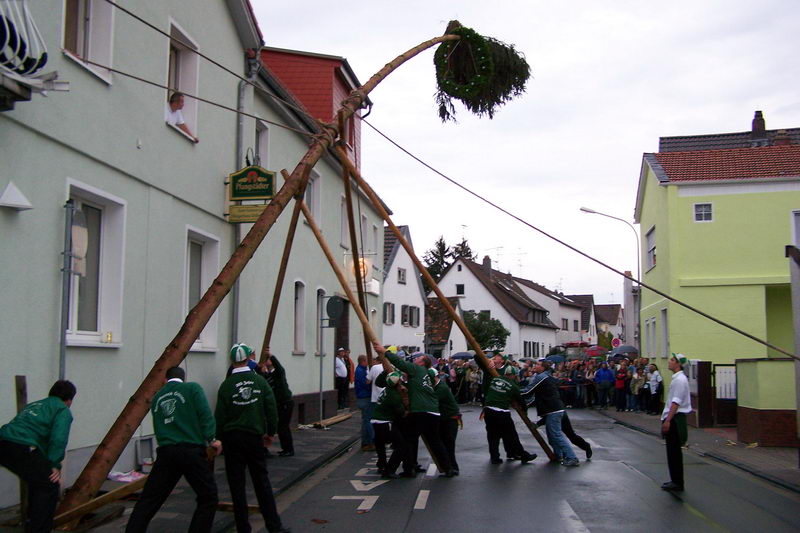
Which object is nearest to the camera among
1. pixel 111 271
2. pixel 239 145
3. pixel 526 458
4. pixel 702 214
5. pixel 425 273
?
pixel 111 271

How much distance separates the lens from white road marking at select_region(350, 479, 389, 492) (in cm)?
1098

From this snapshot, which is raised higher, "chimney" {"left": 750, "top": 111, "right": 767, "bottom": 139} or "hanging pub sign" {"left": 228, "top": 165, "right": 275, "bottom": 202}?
"chimney" {"left": 750, "top": 111, "right": 767, "bottom": 139}

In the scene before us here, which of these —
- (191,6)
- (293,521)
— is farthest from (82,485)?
(191,6)

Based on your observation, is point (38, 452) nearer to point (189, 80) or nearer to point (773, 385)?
point (189, 80)

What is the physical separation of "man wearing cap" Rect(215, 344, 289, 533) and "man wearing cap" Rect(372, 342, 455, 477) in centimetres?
386

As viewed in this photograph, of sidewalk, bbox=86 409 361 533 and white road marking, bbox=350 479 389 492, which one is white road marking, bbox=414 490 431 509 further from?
sidewalk, bbox=86 409 361 533

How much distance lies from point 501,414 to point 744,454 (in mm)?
5119

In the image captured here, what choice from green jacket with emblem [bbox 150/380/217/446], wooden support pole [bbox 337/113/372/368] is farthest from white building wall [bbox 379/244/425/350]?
green jacket with emblem [bbox 150/380/217/446]

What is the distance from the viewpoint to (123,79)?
11055mm

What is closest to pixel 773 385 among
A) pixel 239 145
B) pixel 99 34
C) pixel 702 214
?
pixel 239 145

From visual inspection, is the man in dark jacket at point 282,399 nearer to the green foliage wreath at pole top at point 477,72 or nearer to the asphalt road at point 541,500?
the asphalt road at point 541,500

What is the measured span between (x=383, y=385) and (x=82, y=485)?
17.8 feet

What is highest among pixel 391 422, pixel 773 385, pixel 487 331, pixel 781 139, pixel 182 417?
pixel 781 139

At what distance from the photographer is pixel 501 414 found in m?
13.2
